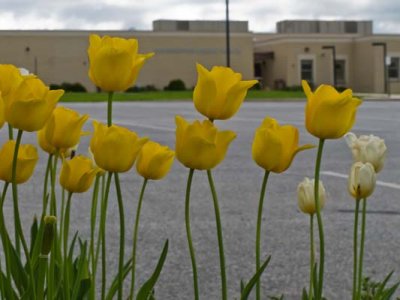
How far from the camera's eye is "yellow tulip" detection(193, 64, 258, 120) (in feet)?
6.77

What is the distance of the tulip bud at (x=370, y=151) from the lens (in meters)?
2.52

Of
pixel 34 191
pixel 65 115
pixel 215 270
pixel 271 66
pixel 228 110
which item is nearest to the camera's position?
pixel 228 110

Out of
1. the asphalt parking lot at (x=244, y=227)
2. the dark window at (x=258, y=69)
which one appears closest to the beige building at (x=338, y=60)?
the dark window at (x=258, y=69)

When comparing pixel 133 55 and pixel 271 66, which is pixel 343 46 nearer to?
pixel 271 66

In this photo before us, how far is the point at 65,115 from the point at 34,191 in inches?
324

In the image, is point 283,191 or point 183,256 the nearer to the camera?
point 183,256

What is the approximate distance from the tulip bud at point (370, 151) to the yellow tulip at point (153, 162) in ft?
1.63

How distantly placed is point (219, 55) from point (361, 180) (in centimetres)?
8449

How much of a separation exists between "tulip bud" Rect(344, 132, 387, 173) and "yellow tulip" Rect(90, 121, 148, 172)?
2.38 feet

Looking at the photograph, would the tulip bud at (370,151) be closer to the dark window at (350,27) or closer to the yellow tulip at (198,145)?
the yellow tulip at (198,145)

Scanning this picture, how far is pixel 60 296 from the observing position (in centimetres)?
235

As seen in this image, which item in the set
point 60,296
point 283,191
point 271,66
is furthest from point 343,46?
point 60,296

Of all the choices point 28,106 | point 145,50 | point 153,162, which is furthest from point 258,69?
point 28,106

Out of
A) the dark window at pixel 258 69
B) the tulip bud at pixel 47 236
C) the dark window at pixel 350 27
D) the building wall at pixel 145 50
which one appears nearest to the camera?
the tulip bud at pixel 47 236
